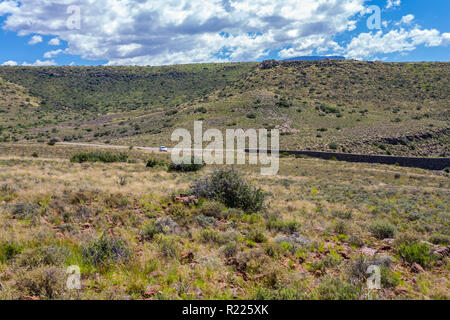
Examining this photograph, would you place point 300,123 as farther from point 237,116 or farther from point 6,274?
point 6,274

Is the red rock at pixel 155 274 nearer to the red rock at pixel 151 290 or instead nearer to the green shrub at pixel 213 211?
the red rock at pixel 151 290

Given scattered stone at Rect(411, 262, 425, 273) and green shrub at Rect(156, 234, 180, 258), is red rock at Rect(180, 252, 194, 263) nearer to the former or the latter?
green shrub at Rect(156, 234, 180, 258)

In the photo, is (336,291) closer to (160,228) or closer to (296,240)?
(296,240)

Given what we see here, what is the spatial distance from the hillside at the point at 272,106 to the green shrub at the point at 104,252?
136 feet

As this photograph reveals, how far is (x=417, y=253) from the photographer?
6363 millimetres

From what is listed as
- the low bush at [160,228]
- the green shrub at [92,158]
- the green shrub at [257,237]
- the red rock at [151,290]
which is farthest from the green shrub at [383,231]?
the green shrub at [92,158]

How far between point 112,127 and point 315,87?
56465mm

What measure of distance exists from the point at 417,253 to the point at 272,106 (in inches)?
2390

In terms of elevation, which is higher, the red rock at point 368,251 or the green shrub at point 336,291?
the green shrub at point 336,291

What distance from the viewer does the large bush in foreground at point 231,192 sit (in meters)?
10.8

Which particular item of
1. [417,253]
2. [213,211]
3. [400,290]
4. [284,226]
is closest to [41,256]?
[213,211]

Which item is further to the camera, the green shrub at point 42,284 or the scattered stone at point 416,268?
the scattered stone at point 416,268

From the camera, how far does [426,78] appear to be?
7456cm
